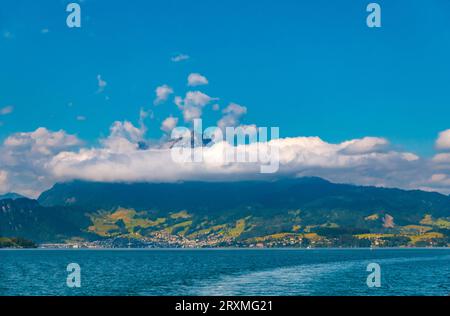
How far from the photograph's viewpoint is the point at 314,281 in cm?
15800
